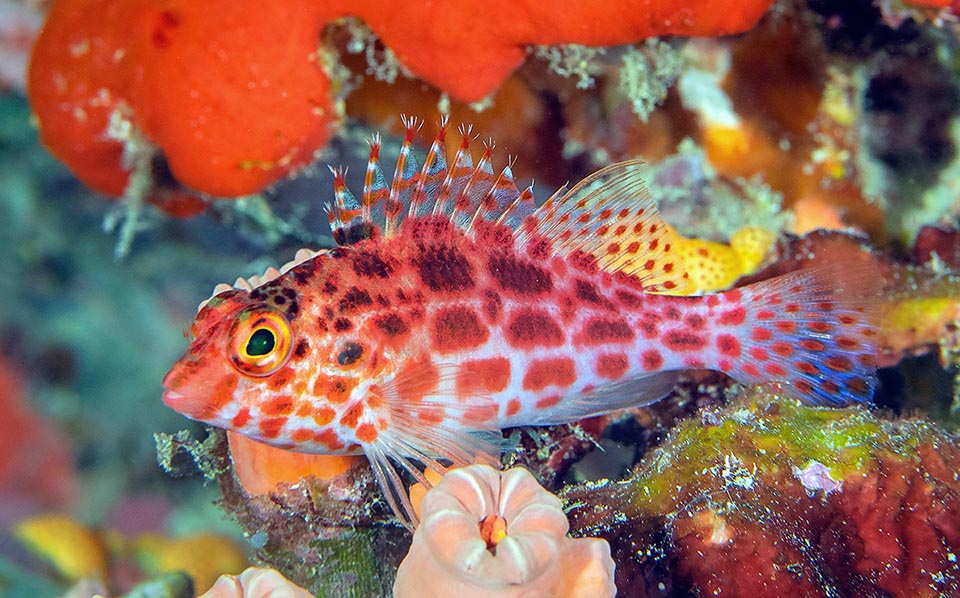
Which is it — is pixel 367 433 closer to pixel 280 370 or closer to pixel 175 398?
pixel 280 370

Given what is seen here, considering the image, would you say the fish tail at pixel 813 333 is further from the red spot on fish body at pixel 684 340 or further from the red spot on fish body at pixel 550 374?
the red spot on fish body at pixel 550 374

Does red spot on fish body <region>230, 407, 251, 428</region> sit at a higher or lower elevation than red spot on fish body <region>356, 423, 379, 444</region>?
higher

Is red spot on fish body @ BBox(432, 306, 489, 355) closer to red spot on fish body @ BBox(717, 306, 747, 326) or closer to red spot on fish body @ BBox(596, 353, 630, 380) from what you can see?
red spot on fish body @ BBox(596, 353, 630, 380)

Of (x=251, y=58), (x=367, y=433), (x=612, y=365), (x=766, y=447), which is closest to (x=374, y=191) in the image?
(x=367, y=433)

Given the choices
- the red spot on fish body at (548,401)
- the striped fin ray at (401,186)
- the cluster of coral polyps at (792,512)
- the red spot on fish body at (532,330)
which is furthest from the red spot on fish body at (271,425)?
the cluster of coral polyps at (792,512)

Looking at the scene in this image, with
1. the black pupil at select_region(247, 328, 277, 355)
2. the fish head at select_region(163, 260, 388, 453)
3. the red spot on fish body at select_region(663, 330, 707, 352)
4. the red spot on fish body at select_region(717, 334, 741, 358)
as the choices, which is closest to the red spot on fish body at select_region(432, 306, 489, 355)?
the fish head at select_region(163, 260, 388, 453)

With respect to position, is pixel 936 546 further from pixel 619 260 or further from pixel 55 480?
pixel 55 480

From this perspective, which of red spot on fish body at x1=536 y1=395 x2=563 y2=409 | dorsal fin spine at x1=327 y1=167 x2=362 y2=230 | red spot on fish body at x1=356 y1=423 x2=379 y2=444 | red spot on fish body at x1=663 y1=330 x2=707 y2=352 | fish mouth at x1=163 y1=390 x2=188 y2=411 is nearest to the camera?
fish mouth at x1=163 y1=390 x2=188 y2=411
